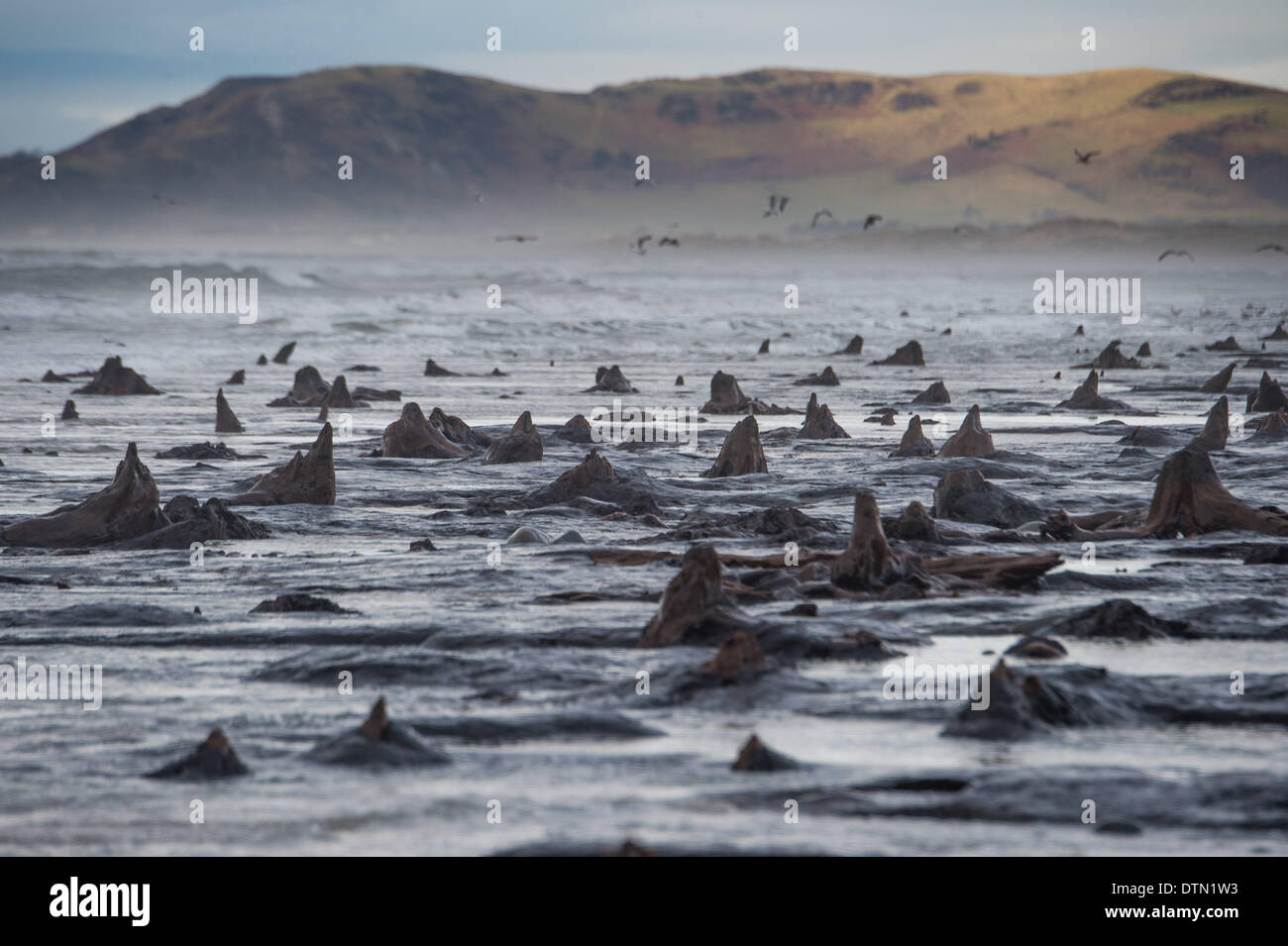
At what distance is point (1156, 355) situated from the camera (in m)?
40.7

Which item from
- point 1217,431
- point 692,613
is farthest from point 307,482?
point 1217,431

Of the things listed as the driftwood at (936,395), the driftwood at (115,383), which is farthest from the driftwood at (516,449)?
the driftwood at (115,383)

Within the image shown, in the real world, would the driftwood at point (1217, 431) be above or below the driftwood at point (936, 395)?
below

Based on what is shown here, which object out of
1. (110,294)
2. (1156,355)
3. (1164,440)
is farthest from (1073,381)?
(110,294)

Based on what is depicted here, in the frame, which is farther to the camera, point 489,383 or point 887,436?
point 489,383

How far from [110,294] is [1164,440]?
160ft

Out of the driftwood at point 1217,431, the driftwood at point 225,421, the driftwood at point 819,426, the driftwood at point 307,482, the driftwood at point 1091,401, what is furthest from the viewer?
the driftwood at point 1091,401

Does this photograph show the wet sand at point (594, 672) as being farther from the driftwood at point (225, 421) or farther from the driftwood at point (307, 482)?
the driftwood at point (225, 421)

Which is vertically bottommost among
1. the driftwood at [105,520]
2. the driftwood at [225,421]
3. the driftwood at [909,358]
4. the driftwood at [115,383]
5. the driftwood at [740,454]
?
the driftwood at [105,520]

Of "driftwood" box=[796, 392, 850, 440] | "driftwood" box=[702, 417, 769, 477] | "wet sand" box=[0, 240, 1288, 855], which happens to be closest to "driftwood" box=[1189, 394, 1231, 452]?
"wet sand" box=[0, 240, 1288, 855]

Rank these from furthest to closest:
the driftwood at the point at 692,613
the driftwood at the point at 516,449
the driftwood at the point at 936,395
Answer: the driftwood at the point at 936,395, the driftwood at the point at 516,449, the driftwood at the point at 692,613

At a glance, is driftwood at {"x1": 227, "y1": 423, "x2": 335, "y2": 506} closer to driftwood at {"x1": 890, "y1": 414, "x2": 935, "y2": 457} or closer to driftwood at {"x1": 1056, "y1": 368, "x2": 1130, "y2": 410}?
driftwood at {"x1": 890, "y1": 414, "x2": 935, "y2": 457}

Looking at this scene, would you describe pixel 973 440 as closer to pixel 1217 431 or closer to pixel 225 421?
pixel 1217 431

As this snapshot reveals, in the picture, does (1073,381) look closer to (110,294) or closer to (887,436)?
(887,436)
